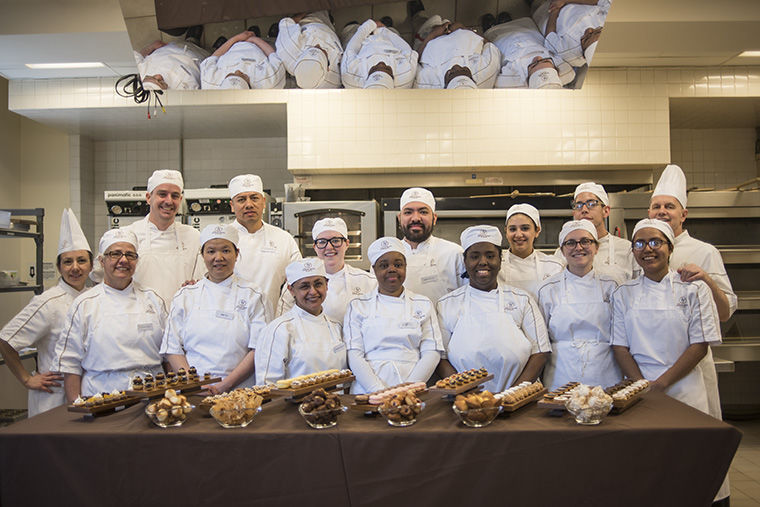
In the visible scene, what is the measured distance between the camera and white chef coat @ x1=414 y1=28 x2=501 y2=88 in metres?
1.58

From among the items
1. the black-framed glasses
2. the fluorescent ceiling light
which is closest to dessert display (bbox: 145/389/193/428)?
the black-framed glasses

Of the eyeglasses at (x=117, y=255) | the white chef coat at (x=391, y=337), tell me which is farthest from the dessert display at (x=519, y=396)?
the eyeglasses at (x=117, y=255)

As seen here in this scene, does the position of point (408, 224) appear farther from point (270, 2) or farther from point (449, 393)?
point (270, 2)

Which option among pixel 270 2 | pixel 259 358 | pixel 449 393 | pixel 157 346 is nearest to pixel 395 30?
pixel 270 2

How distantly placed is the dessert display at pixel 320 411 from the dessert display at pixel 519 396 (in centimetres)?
56

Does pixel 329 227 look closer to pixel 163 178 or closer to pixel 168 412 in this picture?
pixel 163 178

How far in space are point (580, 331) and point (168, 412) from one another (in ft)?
6.28

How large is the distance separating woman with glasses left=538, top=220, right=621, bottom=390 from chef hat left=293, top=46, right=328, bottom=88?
1716 mm

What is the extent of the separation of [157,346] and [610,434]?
210 centimetres

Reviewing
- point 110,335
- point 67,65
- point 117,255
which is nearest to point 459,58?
point 117,255

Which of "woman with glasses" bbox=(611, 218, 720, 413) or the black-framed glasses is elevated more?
the black-framed glasses

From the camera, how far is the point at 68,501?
1908 mm

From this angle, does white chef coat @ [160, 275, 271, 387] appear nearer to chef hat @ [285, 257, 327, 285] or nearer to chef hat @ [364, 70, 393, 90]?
chef hat @ [285, 257, 327, 285]

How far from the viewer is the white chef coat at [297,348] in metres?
2.63
